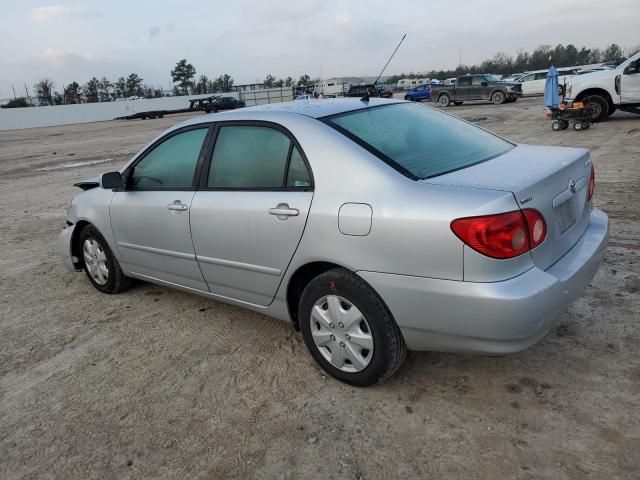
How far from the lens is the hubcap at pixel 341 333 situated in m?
2.79

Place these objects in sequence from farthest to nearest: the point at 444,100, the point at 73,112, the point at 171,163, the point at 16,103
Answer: the point at 16,103 → the point at 73,112 → the point at 444,100 → the point at 171,163

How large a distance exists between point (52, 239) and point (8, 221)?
2.00m

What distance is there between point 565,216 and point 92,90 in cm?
9251

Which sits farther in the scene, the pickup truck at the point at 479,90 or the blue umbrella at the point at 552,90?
the pickup truck at the point at 479,90

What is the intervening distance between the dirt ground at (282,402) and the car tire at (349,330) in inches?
6.2

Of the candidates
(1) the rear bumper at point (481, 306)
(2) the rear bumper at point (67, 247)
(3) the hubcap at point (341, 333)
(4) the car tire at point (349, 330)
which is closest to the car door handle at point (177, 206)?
(4) the car tire at point (349, 330)

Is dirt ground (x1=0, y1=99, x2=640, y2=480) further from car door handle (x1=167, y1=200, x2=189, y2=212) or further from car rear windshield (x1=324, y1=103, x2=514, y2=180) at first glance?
car rear windshield (x1=324, y1=103, x2=514, y2=180)

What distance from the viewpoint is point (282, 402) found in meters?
2.90

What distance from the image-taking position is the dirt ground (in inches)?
94.5

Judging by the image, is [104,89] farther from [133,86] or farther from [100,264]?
[100,264]

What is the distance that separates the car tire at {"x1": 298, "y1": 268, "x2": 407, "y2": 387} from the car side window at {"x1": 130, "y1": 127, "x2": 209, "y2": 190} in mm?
1359

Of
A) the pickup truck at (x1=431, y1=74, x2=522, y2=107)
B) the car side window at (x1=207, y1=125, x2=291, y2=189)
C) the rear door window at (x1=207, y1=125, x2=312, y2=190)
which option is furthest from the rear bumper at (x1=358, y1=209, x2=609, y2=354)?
the pickup truck at (x1=431, y1=74, x2=522, y2=107)

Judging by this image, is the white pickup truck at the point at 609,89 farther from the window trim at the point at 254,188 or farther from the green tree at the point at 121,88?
the green tree at the point at 121,88

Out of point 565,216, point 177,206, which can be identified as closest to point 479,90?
point 177,206
